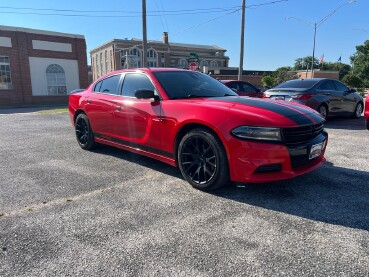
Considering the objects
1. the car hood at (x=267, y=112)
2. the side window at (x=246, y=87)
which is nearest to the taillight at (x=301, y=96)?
the side window at (x=246, y=87)

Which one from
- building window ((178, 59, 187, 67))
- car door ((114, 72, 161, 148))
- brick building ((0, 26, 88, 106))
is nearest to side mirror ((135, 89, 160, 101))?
car door ((114, 72, 161, 148))

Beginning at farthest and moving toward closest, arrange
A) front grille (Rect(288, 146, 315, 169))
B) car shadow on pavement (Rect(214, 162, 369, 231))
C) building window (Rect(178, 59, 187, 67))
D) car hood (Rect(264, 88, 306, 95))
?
building window (Rect(178, 59, 187, 67)) < car hood (Rect(264, 88, 306, 95)) < front grille (Rect(288, 146, 315, 169)) < car shadow on pavement (Rect(214, 162, 369, 231))

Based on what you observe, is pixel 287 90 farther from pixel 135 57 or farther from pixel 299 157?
pixel 135 57

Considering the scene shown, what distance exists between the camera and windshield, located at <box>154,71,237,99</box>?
14.4 ft

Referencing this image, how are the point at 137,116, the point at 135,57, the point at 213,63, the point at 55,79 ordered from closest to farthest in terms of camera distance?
the point at 137,116, the point at 55,79, the point at 135,57, the point at 213,63

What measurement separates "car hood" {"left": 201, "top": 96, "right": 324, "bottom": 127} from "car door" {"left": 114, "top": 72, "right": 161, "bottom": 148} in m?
0.82

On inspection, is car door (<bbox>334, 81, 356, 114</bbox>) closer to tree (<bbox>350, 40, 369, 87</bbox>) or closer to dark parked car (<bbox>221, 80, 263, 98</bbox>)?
dark parked car (<bbox>221, 80, 263, 98</bbox>)

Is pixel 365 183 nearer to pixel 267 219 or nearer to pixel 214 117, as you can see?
pixel 267 219

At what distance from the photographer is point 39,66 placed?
2584cm

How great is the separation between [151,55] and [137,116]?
2624 inches

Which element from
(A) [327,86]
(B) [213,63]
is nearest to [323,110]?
(A) [327,86]

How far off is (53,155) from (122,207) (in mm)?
3033

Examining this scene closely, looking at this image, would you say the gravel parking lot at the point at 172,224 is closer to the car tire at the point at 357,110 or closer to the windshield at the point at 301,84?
the windshield at the point at 301,84

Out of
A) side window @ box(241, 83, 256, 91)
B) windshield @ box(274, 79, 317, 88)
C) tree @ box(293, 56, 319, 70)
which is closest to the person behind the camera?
Result: windshield @ box(274, 79, 317, 88)
